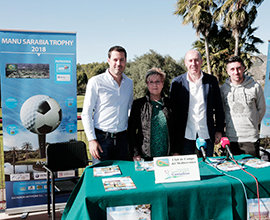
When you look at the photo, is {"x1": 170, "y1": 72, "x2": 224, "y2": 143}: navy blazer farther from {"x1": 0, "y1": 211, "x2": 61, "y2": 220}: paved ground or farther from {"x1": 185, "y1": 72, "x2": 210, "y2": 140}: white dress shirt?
{"x1": 0, "y1": 211, "x2": 61, "y2": 220}: paved ground

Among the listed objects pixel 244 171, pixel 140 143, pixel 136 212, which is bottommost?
pixel 136 212

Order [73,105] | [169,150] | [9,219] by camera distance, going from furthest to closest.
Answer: [73,105] < [9,219] < [169,150]

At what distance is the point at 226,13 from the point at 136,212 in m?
17.2

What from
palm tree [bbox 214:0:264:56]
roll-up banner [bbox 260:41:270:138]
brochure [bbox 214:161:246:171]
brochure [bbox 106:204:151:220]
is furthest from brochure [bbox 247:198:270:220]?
palm tree [bbox 214:0:264:56]

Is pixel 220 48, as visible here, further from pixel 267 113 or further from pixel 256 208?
pixel 256 208

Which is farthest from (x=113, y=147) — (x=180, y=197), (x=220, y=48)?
(x=220, y=48)

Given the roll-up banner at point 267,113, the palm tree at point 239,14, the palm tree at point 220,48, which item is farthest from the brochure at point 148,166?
the palm tree at point 220,48

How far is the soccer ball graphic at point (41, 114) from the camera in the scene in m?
2.94

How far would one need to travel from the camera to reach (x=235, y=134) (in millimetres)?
2607

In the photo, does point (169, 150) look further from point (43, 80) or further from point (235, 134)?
point (43, 80)

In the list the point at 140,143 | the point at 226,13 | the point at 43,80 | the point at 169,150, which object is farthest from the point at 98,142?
the point at 226,13

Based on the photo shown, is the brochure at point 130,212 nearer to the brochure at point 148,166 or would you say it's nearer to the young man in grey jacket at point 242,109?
the brochure at point 148,166

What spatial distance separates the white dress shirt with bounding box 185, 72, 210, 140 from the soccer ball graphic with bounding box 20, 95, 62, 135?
1704mm

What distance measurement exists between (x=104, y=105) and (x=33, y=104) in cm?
109
